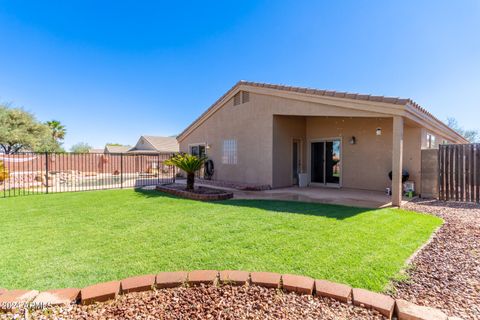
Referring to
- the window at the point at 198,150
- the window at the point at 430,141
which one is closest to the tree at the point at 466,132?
the window at the point at 430,141

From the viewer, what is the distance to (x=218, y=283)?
9.78ft

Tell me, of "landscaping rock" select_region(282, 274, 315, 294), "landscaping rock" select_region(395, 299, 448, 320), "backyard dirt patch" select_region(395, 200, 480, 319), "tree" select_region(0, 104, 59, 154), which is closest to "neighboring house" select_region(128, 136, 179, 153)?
"tree" select_region(0, 104, 59, 154)

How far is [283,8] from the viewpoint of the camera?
1163cm

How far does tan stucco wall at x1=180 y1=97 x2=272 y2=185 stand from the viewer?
38.8 ft

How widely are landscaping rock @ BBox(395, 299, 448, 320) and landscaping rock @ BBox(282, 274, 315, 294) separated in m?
0.87

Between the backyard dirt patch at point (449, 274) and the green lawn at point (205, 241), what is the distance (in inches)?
9.1

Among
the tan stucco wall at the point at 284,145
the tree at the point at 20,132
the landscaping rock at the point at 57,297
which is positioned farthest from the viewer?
the tree at the point at 20,132

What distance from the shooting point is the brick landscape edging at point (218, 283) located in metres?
2.49

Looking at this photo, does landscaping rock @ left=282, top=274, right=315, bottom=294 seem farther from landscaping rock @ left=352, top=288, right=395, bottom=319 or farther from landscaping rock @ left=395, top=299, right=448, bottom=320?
landscaping rock @ left=395, top=299, right=448, bottom=320

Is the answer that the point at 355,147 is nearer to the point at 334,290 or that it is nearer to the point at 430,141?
the point at 430,141

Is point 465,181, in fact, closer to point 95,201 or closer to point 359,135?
point 359,135

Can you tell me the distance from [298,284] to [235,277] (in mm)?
778

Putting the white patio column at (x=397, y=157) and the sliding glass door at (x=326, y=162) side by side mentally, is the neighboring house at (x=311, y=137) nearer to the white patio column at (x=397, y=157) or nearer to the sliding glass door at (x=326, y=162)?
the sliding glass door at (x=326, y=162)

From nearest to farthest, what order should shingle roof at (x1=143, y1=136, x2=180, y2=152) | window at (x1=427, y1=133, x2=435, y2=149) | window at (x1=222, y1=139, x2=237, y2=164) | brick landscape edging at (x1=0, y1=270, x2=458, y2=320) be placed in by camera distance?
brick landscape edging at (x1=0, y1=270, x2=458, y2=320) → window at (x1=427, y1=133, x2=435, y2=149) → window at (x1=222, y1=139, x2=237, y2=164) → shingle roof at (x1=143, y1=136, x2=180, y2=152)
